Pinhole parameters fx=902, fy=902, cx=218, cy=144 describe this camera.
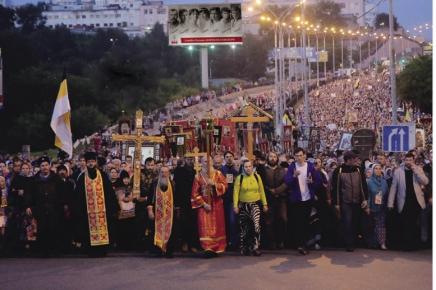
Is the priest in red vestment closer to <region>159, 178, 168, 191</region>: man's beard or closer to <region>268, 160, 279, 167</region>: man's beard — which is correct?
<region>159, 178, 168, 191</region>: man's beard

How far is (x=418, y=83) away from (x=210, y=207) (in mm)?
40007

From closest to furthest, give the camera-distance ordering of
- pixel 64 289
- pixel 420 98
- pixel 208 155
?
pixel 64 289, pixel 208 155, pixel 420 98

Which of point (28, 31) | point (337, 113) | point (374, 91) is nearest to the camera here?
point (337, 113)

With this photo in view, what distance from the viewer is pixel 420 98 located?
51438 millimetres

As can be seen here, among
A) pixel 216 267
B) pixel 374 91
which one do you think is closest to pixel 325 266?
pixel 216 267

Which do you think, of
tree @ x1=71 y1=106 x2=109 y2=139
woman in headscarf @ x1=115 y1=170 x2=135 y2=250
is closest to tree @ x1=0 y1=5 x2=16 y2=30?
tree @ x1=71 y1=106 x2=109 y2=139

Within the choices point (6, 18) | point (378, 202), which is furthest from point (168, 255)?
point (6, 18)

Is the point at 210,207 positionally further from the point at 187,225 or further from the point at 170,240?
the point at 170,240

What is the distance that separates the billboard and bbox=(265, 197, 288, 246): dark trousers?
59503 mm

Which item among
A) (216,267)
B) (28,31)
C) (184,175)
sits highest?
(28,31)

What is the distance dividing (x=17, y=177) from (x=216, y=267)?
3647mm

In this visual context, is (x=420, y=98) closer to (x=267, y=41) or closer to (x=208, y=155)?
(x=208, y=155)

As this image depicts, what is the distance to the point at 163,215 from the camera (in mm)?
13375

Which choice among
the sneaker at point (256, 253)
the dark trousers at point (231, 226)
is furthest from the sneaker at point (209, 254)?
the dark trousers at point (231, 226)
